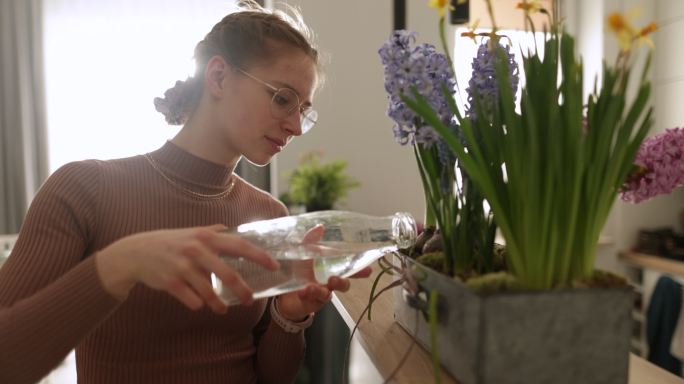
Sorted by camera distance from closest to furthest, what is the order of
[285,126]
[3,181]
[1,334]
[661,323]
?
[1,334], [285,126], [661,323], [3,181]

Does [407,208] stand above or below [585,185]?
below

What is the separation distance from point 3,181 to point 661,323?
11.3ft

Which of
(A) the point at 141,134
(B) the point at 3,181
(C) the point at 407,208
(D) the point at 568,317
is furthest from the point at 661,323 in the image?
(B) the point at 3,181

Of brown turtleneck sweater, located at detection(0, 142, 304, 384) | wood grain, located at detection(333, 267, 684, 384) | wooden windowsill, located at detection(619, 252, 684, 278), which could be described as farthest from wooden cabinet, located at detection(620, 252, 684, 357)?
brown turtleneck sweater, located at detection(0, 142, 304, 384)

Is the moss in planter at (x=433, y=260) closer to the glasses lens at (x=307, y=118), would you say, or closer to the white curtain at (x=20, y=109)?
the glasses lens at (x=307, y=118)

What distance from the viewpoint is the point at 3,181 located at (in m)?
2.57

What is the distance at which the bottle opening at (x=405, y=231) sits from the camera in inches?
26.4

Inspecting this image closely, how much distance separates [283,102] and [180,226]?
0.31 m

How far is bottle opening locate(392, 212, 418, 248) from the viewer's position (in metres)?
0.67

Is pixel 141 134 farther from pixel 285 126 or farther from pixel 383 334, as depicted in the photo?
pixel 383 334

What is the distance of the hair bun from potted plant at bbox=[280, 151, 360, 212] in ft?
3.88

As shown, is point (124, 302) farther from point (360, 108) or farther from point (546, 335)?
point (360, 108)

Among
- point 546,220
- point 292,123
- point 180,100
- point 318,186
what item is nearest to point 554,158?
point 546,220

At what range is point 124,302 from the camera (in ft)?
2.71
